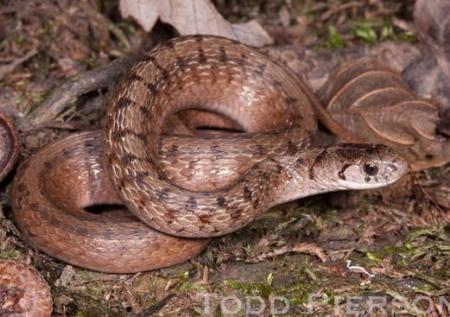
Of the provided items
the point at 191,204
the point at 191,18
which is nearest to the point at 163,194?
the point at 191,204

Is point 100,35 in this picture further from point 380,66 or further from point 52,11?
point 380,66

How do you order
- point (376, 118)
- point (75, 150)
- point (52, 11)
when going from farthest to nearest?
point (52, 11), point (376, 118), point (75, 150)

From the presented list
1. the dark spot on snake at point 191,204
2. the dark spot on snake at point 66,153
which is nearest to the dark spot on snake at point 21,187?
the dark spot on snake at point 66,153

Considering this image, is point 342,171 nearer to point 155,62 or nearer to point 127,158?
point 127,158

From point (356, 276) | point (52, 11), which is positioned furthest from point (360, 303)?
point (52, 11)

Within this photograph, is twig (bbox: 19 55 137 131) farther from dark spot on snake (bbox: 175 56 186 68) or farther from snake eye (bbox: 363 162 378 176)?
snake eye (bbox: 363 162 378 176)

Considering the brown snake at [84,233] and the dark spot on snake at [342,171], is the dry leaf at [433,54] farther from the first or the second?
the brown snake at [84,233]

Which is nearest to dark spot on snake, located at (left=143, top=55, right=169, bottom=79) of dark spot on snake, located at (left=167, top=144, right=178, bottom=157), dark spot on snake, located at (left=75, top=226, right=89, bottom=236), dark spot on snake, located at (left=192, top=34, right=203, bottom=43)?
dark spot on snake, located at (left=192, top=34, right=203, bottom=43)
